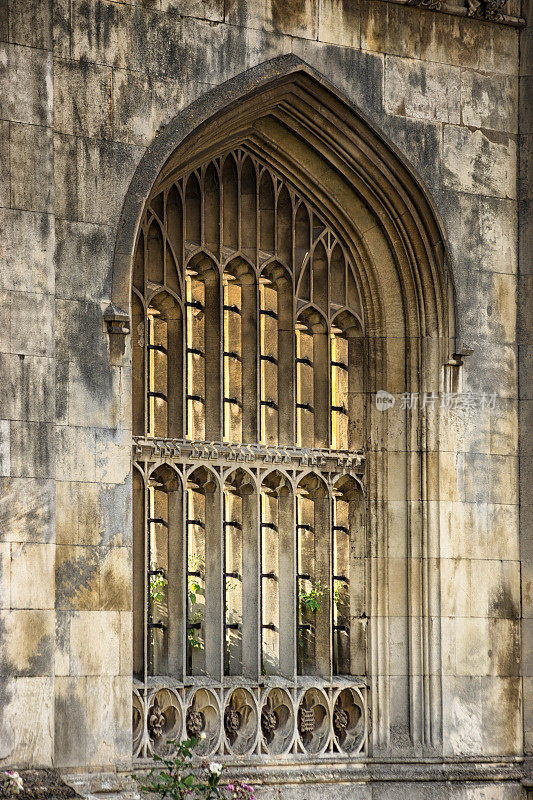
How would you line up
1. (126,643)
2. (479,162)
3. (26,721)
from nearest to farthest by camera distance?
(26,721), (126,643), (479,162)

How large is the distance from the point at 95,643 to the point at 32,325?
7.41ft

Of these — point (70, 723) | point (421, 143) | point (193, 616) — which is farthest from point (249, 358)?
point (70, 723)

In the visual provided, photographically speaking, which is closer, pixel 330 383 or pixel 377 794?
pixel 377 794

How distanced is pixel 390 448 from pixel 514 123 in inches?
117

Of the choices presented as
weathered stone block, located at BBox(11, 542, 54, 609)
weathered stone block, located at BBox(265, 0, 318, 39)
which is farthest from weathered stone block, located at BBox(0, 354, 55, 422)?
weathered stone block, located at BBox(265, 0, 318, 39)

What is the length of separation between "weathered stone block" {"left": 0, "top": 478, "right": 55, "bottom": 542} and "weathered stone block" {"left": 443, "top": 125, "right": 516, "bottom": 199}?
442cm

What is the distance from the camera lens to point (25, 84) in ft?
34.2

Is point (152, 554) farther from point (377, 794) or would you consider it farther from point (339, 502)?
point (377, 794)

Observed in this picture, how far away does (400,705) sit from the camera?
12188 mm

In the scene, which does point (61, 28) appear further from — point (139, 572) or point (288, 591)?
point (288, 591)

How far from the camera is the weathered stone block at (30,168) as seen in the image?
408 inches

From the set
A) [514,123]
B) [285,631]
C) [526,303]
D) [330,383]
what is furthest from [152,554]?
[514,123]

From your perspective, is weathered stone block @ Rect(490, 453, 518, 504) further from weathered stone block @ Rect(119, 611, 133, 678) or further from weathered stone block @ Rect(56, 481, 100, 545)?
weathered stone block @ Rect(56, 481, 100, 545)
